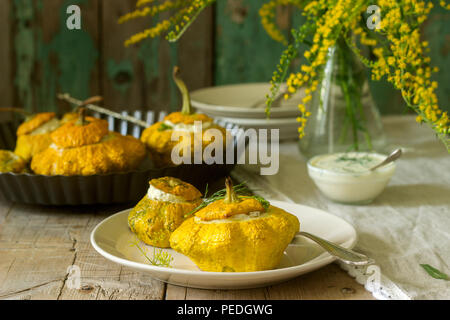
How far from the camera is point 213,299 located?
2.22 ft

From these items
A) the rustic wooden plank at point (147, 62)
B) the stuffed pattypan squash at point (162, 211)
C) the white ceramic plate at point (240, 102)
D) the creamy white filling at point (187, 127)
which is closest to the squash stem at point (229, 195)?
the stuffed pattypan squash at point (162, 211)

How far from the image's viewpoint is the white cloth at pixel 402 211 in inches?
28.0

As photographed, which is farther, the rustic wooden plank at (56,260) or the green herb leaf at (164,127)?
the green herb leaf at (164,127)

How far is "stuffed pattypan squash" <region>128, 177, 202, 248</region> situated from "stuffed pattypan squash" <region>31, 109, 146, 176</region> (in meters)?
0.17

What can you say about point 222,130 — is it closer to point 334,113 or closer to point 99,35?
point 334,113

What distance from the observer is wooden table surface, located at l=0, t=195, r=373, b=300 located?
69 cm

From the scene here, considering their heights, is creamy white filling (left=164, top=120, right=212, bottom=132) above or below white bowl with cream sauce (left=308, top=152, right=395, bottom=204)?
above

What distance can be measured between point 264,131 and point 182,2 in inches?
14.9

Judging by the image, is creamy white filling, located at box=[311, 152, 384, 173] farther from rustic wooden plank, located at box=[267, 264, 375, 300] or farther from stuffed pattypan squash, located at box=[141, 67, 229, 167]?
rustic wooden plank, located at box=[267, 264, 375, 300]

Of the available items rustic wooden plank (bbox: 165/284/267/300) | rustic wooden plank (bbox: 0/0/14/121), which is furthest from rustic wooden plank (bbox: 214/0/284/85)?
rustic wooden plank (bbox: 165/284/267/300)

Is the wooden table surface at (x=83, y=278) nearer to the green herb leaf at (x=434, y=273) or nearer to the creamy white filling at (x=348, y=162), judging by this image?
the green herb leaf at (x=434, y=273)

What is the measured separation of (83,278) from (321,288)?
0.29m

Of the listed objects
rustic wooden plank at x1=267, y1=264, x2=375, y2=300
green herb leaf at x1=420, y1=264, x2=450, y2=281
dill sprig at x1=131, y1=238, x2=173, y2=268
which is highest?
green herb leaf at x1=420, y1=264, x2=450, y2=281

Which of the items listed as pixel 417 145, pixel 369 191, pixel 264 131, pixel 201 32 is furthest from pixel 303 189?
pixel 201 32
